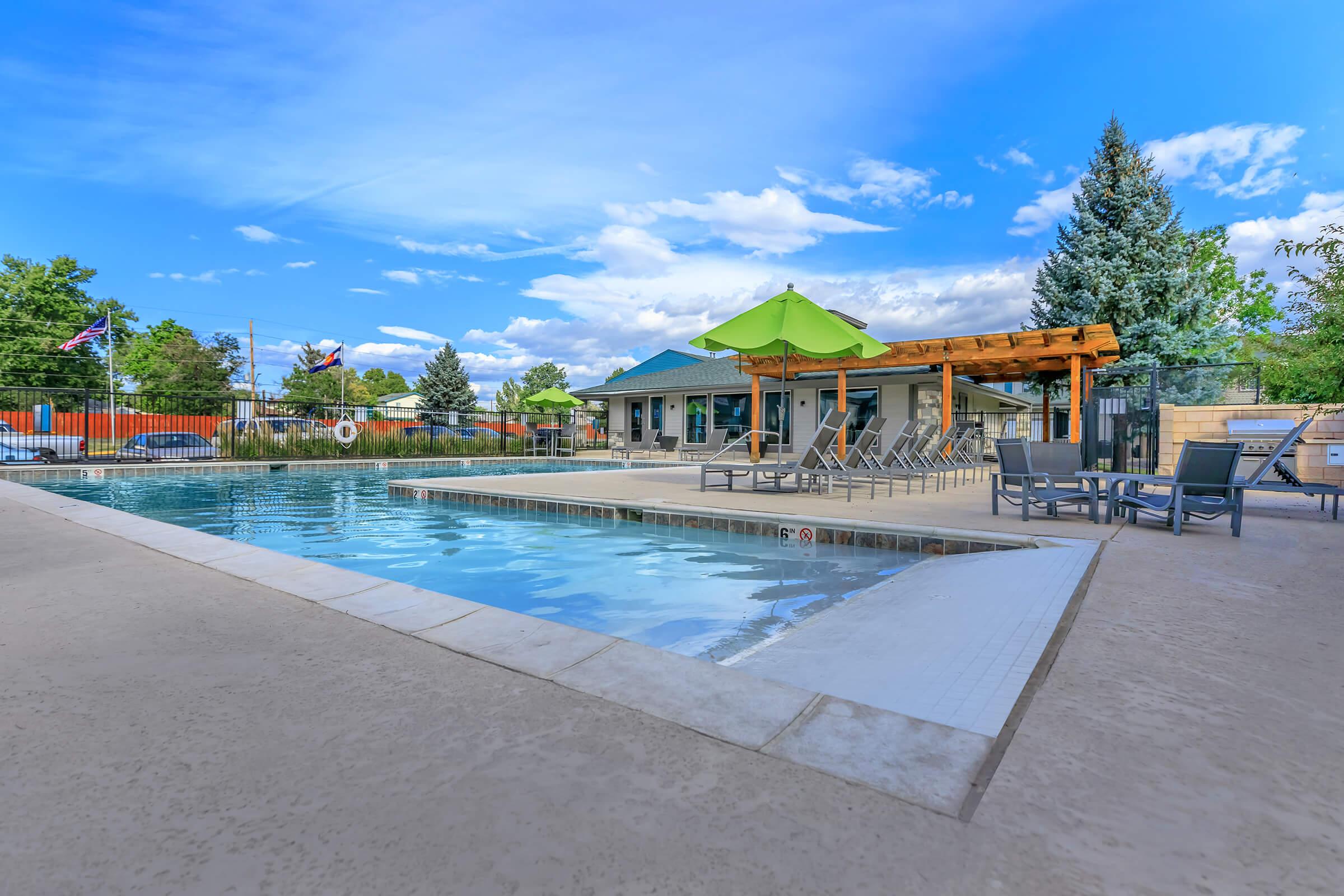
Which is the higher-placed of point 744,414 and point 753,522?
point 744,414

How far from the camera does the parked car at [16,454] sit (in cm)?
1242

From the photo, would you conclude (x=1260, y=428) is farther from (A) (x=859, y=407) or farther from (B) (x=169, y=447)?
(B) (x=169, y=447)

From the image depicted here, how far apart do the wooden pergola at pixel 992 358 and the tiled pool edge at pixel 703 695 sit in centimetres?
920

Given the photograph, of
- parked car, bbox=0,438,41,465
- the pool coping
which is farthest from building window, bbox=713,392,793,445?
parked car, bbox=0,438,41,465

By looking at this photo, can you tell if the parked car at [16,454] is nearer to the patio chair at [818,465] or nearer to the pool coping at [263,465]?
the pool coping at [263,465]

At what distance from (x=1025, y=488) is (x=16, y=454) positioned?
1822cm

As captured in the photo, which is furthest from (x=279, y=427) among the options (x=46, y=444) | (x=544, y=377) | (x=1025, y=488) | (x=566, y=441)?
(x=544, y=377)

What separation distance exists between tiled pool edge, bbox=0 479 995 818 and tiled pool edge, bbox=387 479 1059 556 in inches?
135

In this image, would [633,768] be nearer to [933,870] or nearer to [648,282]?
[933,870]

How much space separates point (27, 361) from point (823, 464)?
42.2m

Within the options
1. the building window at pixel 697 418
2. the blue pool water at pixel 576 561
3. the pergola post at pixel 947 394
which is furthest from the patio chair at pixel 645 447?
the blue pool water at pixel 576 561

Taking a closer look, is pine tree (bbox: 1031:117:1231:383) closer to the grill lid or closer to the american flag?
the grill lid

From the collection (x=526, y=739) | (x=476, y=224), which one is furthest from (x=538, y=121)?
(x=526, y=739)

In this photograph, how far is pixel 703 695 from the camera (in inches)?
74.3
